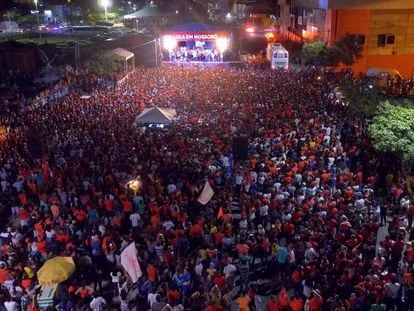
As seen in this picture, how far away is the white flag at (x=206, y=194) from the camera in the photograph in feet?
42.4

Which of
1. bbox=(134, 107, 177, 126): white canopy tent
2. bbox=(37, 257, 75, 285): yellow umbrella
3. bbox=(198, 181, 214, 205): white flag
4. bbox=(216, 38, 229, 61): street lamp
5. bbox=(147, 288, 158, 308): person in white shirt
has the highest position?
bbox=(216, 38, 229, 61): street lamp

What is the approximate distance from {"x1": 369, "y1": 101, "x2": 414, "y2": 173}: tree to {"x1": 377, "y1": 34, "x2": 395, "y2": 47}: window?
23102mm

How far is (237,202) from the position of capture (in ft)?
49.4

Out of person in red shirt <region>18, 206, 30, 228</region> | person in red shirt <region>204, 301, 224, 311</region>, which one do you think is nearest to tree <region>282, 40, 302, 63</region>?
person in red shirt <region>18, 206, 30, 228</region>

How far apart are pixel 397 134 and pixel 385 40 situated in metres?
24.6

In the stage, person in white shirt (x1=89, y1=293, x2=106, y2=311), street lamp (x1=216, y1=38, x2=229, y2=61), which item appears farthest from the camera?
street lamp (x1=216, y1=38, x2=229, y2=61)

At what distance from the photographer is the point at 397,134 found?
15.8 metres

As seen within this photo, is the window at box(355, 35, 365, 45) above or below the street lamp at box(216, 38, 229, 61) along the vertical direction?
above

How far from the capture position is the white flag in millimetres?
12938

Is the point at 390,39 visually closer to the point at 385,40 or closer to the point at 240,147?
the point at 385,40

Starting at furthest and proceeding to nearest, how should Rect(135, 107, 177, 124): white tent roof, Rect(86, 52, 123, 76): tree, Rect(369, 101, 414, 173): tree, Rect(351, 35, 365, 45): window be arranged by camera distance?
Rect(351, 35, 365, 45): window, Rect(86, 52, 123, 76): tree, Rect(135, 107, 177, 124): white tent roof, Rect(369, 101, 414, 173): tree

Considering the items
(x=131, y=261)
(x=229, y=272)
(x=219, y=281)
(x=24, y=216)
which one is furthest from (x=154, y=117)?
(x=219, y=281)

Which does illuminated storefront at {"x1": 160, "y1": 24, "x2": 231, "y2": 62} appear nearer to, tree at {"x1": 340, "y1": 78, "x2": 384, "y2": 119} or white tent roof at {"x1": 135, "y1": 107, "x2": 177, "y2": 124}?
tree at {"x1": 340, "y1": 78, "x2": 384, "y2": 119}

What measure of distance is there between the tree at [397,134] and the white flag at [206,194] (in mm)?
6332
